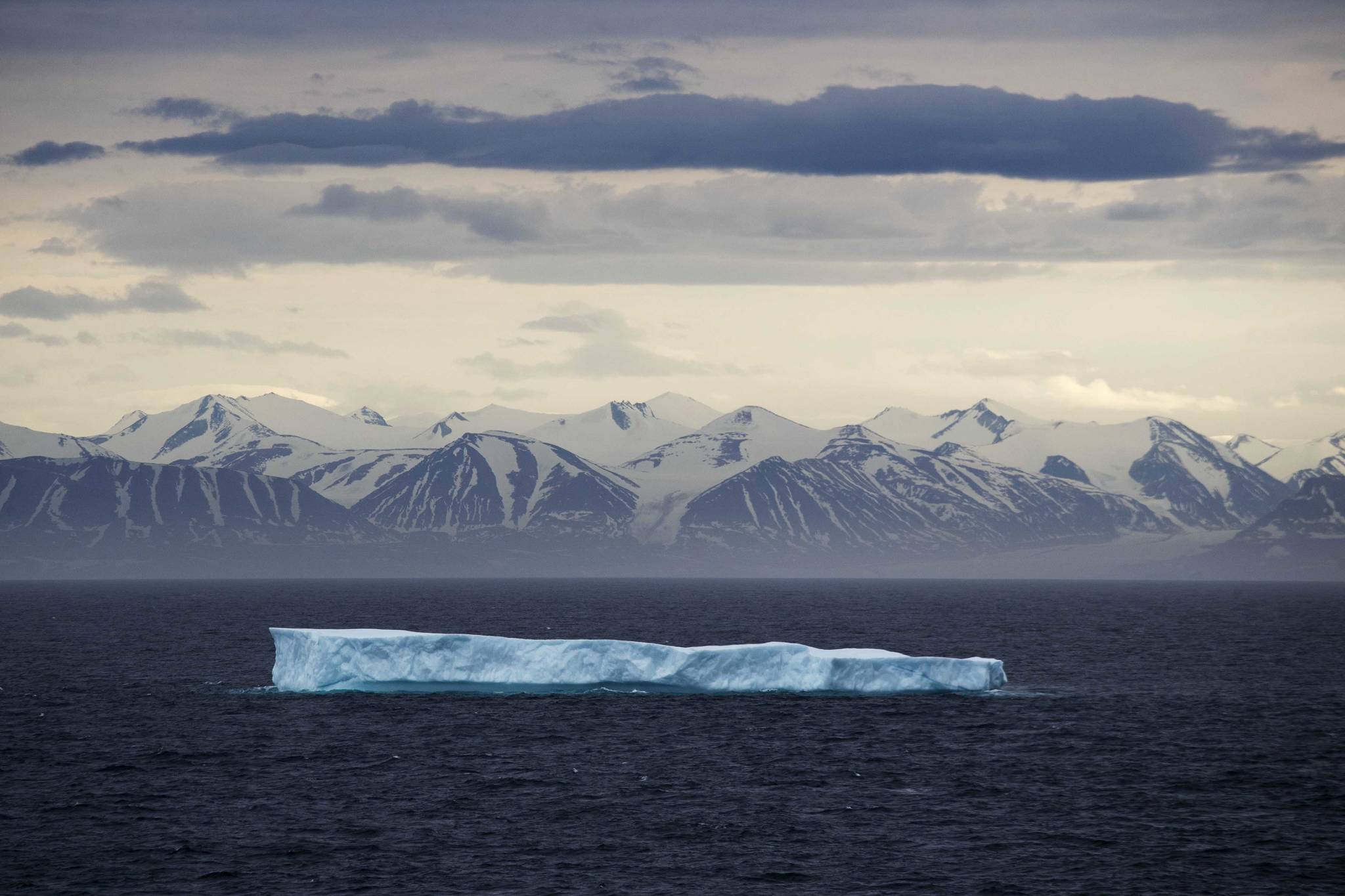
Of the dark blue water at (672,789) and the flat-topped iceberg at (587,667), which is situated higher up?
the flat-topped iceberg at (587,667)

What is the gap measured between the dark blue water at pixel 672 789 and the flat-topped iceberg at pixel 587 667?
1.12 metres

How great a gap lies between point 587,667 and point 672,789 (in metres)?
26.2

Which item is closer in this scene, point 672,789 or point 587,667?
point 672,789

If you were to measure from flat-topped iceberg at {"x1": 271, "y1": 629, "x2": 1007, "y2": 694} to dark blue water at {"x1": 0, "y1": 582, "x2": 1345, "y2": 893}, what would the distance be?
44.0 inches

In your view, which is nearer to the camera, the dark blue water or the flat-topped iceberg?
the dark blue water

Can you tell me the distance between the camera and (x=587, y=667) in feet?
261

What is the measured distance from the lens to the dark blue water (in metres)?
42.2

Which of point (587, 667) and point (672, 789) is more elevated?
point (587, 667)

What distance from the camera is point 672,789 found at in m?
53.6

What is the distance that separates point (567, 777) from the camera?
182 ft

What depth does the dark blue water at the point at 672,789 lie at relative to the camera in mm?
42250

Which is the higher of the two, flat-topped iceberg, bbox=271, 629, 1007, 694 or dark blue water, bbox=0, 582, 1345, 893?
flat-topped iceberg, bbox=271, 629, 1007, 694

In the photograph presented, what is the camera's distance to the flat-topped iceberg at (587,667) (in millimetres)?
78062

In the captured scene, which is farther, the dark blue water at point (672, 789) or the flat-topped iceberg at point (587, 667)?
the flat-topped iceberg at point (587, 667)
